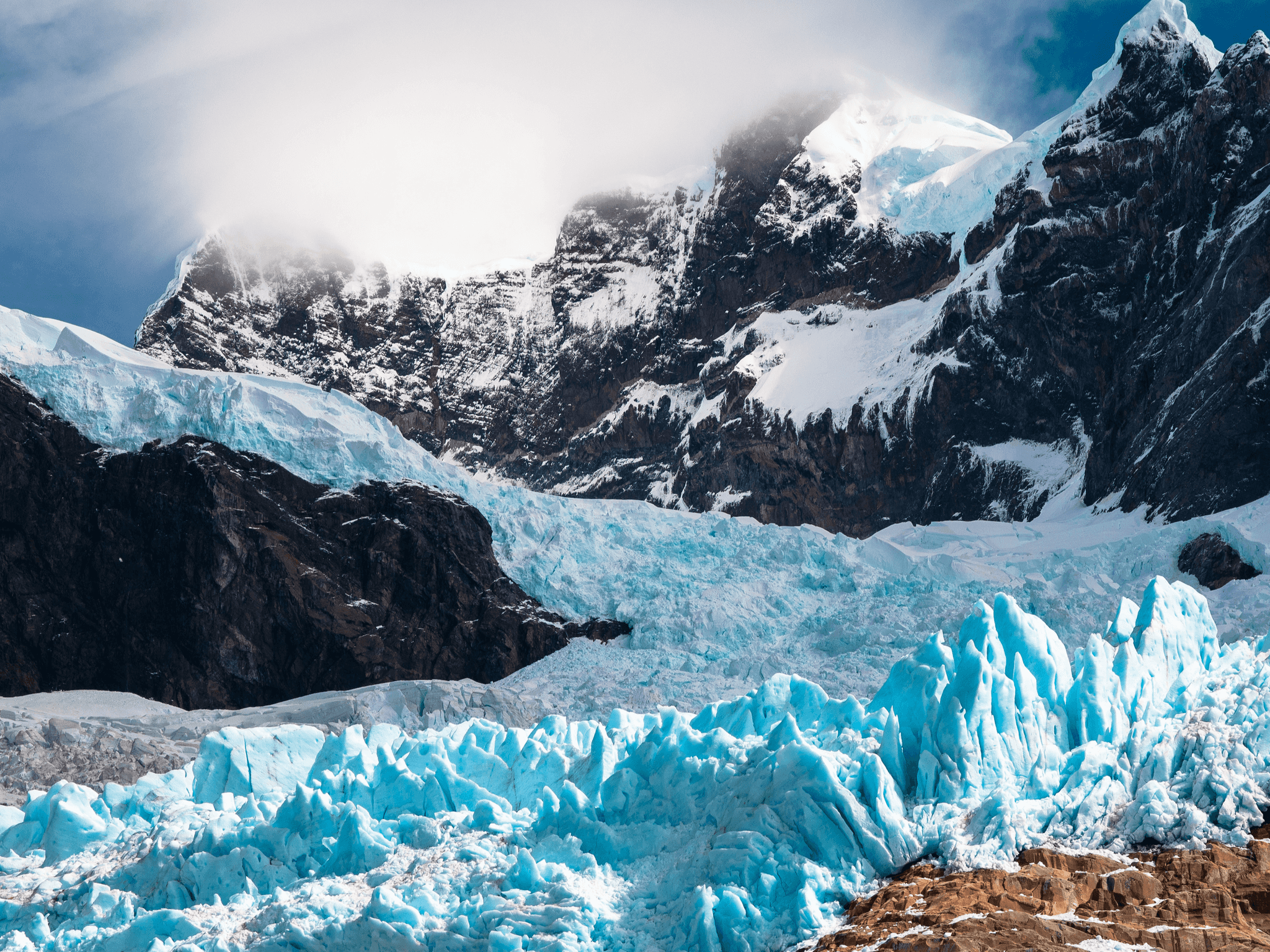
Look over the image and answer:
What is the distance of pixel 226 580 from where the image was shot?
66125 mm

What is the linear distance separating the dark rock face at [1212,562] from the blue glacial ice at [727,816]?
1190 inches

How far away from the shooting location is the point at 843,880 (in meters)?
20.2

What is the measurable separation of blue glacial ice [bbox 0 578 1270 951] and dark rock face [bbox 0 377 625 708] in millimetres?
38095

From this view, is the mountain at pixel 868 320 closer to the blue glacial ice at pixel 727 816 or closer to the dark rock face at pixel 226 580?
the dark rock face at pixel 226 580

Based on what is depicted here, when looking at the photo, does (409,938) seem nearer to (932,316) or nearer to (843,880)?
(843,880)

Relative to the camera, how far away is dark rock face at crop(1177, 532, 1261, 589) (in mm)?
53344

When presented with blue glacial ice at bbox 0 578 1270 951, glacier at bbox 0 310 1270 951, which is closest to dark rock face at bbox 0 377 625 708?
glacier at bbox 0 310 1270 951

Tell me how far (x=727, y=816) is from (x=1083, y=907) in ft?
19.6

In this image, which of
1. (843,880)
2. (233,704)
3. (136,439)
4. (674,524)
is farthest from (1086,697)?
(136,439)

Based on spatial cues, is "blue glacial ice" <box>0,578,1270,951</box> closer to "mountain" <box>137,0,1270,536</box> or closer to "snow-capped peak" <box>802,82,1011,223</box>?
"mountain" <box>137,0,1270,536</box>

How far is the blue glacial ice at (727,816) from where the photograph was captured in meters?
19.9

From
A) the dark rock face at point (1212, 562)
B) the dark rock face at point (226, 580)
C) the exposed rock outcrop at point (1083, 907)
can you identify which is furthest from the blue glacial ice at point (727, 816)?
the dark rock face at point (226, 580)

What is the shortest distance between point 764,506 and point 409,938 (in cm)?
7801

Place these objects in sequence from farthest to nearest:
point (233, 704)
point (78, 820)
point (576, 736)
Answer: point (233, 704) < point (576, 736) < point (78, 820)
